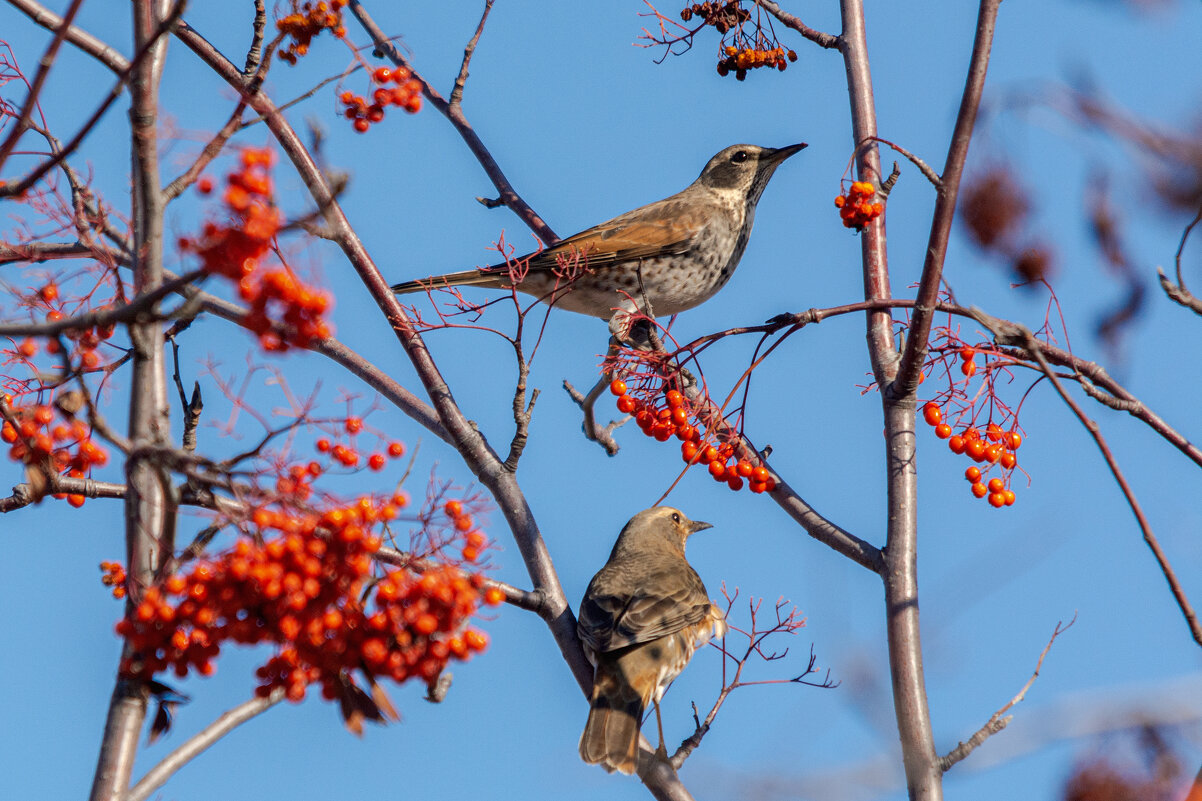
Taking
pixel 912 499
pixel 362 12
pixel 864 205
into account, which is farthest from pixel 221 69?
pixel 912 499

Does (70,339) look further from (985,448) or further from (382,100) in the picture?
(985,448)

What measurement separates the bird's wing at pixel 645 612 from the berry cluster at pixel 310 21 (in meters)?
2.90

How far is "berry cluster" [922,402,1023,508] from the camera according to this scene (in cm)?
465

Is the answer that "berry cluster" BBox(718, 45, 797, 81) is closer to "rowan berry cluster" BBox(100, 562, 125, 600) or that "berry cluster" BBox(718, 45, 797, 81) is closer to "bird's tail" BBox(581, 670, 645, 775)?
"bird's tail" BBox(581, 670, 645, 775)

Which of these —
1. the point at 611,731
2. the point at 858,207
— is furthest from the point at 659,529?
the point at 858,207

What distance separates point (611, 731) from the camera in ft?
18.1

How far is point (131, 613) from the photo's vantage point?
291 cm

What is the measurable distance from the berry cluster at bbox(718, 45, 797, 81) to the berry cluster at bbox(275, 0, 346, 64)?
3.36 meters

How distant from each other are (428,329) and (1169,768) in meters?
3.15

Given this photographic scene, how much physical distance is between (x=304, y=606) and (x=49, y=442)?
3.12ft

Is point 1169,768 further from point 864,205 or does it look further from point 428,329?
point 428,329

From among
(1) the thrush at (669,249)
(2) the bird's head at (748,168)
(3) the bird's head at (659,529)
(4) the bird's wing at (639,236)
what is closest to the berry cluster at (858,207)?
(1) the thrush at (669,249)

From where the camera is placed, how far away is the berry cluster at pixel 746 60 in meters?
6.46

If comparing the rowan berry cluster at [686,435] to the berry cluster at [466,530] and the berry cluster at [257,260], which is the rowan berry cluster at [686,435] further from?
the berry cluster at [257,260]
